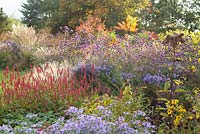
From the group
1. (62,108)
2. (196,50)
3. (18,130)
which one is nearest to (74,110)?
(18,130)

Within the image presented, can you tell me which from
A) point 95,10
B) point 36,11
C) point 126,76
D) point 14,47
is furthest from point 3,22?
point 126,76

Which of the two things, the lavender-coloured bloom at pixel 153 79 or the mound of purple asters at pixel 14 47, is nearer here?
the lavender-coloured bloom at pixel 153 79

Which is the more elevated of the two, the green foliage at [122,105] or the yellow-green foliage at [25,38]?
the yellow-green foliage at [25,38]

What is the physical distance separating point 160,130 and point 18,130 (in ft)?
5.10

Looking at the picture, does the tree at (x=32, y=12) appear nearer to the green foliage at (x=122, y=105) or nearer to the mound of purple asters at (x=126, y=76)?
the mound of purple asters at (x=126, y=76)

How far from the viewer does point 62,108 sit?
18.7 feet

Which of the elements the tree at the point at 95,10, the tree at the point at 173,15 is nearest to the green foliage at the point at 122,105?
the tree at the point at 95,10

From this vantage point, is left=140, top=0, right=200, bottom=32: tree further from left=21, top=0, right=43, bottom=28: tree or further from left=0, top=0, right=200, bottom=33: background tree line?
left=21, top=0, right=43, bottom=28: tree

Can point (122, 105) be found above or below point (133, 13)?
below

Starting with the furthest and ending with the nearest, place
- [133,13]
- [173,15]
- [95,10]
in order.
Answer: [173,15]
[133,13]
[95,10]

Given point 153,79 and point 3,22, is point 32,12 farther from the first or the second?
point 153,79

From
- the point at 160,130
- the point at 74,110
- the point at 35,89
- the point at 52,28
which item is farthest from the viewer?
the point at 52,28

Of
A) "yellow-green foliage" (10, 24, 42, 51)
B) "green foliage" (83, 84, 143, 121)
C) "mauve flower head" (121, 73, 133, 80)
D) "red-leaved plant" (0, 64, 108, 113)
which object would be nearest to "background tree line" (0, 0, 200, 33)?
"yellow-green foliage" (10, 24, 42, 51)

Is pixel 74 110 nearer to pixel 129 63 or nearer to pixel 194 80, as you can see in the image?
pixel 194 80
